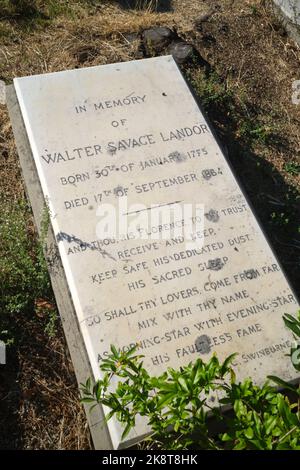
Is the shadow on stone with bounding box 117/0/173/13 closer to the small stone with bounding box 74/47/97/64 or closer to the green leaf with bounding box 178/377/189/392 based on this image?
the small stone with bounding box 74/47/97/64

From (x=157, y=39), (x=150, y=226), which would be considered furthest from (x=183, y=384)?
(x=157, y=39)

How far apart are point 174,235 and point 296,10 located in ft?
9.18

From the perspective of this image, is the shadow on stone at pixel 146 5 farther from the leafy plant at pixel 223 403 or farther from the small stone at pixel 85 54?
the leafy plant at pixel 223 403

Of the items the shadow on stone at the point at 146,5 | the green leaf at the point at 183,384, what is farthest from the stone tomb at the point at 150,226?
the shadow on stone at the point at 146,5

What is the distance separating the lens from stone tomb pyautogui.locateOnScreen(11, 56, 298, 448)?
2.76m

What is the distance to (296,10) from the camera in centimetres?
483

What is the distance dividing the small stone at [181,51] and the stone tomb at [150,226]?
956 millimetres

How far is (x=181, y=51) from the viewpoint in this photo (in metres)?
4.51

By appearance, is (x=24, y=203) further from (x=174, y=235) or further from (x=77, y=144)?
(x=174, y=235)

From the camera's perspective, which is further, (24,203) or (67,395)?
(24,203)

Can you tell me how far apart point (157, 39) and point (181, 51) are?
0.75 ft

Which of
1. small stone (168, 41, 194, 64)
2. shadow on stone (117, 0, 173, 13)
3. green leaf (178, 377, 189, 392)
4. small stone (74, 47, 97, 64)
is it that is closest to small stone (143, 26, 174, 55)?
small stone (168, 41, 194, 64)
